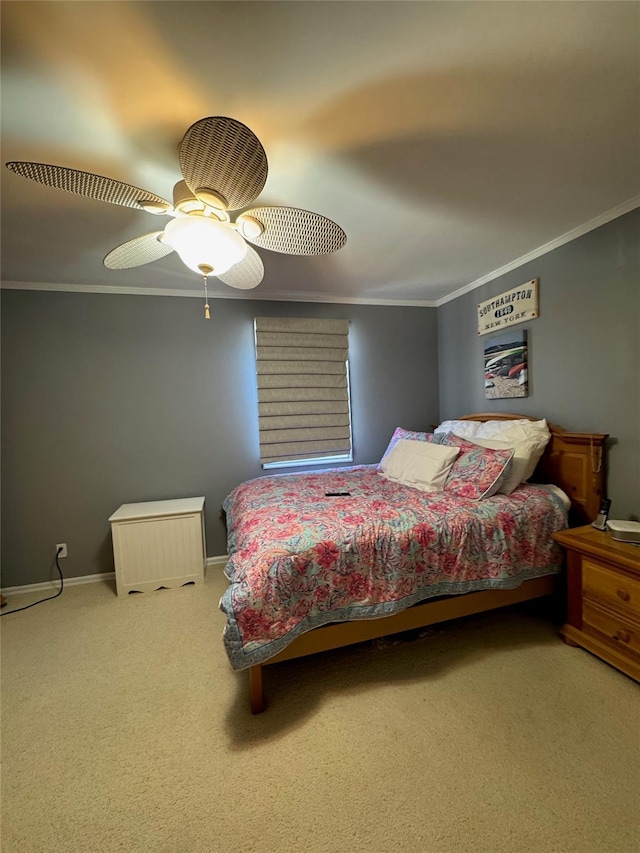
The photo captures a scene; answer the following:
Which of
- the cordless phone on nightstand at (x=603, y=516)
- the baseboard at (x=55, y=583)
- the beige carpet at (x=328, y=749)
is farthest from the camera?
the baseboard at (x=55, y=583)

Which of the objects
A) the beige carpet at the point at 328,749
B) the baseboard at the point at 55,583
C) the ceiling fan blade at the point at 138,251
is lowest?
the baseboard at the point at 55,583

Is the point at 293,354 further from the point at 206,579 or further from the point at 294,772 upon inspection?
the point at 294,772

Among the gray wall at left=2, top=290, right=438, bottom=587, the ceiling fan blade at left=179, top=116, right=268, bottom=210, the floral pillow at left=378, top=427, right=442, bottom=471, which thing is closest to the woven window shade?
the gray wall at left=2, top=290, right=438, bottom=587

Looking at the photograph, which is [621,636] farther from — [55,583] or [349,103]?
[55,583]

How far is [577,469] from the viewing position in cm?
224

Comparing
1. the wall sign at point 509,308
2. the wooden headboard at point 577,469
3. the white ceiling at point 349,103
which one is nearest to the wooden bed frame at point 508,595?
the wooden headboard at point 577,469

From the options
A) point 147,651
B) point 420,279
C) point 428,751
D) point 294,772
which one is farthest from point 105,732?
point 420,279

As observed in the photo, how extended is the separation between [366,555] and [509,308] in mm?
2283

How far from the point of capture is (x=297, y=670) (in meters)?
1.81

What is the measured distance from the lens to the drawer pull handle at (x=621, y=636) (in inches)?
64.6

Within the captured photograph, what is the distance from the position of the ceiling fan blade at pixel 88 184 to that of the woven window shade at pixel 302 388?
1.79 meters

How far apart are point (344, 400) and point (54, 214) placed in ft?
7.98

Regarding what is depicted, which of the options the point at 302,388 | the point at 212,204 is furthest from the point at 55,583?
the point at 212,204

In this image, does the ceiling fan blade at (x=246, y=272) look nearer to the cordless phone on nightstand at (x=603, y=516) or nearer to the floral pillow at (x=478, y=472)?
the floral pillow at (x=478, y=472)
